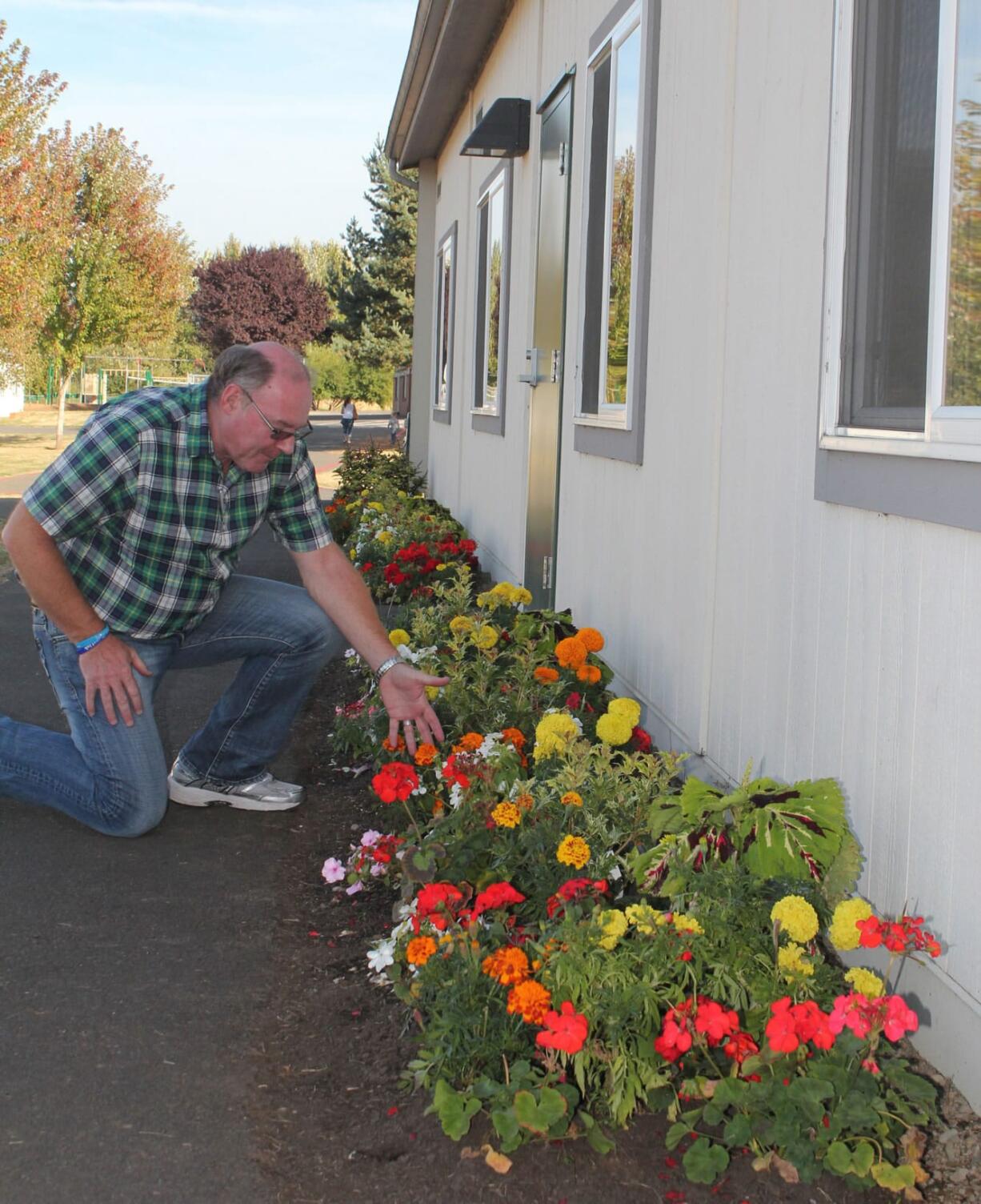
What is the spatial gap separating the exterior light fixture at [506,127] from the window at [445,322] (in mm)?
3791

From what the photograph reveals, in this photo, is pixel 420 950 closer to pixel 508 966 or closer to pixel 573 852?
pixel 508 966

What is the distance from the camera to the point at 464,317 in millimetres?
11102

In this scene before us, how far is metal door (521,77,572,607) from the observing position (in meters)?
6.63

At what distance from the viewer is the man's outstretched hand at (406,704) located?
3.78 m

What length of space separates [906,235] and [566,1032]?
1761mm

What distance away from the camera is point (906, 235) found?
285 cm

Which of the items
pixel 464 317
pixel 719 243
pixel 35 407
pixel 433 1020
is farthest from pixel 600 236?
pixel 35 407

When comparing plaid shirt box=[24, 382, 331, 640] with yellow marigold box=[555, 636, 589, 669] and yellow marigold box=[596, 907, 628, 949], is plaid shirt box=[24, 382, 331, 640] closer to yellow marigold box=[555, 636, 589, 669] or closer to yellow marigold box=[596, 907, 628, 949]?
yellow marigold box=[555, 636, 589, 669]

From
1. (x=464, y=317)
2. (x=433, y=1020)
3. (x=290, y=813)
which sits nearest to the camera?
(x=433, y=1020)

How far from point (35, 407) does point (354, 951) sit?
184 feet

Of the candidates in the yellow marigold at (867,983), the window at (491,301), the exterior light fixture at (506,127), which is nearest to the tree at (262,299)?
the window at (491,301)

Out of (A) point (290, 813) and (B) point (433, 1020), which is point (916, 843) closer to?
(B) point (433, 1020)

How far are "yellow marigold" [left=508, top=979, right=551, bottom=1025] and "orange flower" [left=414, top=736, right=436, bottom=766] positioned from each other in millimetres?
1188

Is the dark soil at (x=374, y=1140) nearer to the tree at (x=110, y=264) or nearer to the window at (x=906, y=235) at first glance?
the window at (x=906, y=235)
